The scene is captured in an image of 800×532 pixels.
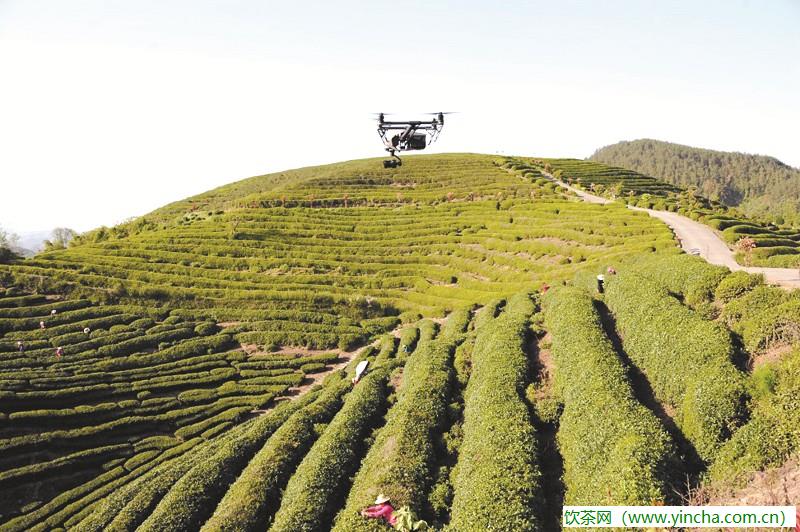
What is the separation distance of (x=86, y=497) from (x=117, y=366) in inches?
649

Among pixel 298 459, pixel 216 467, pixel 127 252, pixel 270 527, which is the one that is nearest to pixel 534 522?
pixel 270 527

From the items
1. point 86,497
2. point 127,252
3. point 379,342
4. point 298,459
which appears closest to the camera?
point 298,459

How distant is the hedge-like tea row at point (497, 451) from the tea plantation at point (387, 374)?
100mm

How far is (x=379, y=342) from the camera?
4719 centimetres

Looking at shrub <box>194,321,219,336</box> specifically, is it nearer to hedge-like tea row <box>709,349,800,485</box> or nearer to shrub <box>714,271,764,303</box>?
shrub <box>714,271,764,303</box>

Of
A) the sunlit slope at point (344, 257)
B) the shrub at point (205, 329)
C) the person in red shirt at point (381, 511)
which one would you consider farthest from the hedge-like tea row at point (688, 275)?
the shrub at point (205, 329)

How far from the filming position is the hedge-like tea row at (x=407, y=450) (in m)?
17.1

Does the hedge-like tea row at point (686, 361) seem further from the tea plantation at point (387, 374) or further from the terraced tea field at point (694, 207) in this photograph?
the terraced tea field at point (694, 207)

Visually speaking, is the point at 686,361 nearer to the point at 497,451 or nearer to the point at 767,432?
the point at 767,432

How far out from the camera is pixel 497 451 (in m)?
17.7

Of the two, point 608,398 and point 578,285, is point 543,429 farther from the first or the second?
point 578,285

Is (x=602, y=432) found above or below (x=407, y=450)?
above

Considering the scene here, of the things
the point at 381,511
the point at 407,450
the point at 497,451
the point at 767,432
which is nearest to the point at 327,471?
the point at 407,450

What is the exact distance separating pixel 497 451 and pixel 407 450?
402 cm
